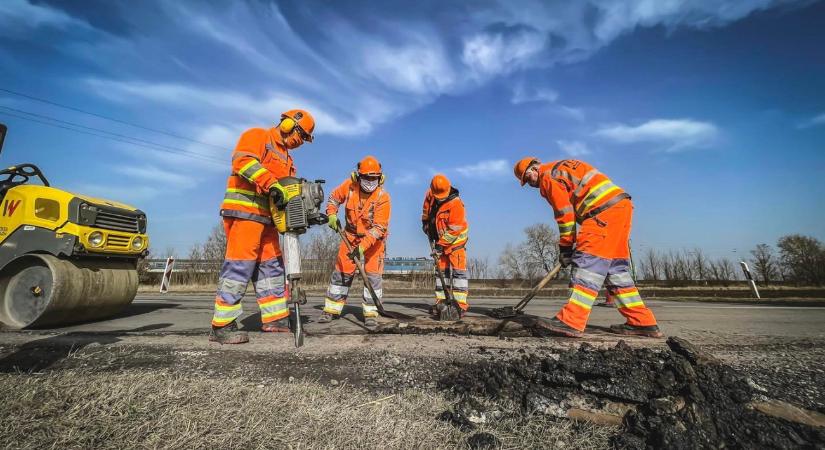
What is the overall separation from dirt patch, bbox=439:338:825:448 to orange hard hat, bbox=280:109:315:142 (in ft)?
10.1

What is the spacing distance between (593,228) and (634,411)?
2.24m

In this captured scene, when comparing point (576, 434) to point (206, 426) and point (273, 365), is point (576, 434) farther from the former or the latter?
point (273, 365)

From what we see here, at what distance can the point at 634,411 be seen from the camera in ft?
6.70

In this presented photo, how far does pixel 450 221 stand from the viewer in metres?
6.07

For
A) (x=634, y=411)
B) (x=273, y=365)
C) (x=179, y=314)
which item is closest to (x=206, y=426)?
(x=273, y=365)

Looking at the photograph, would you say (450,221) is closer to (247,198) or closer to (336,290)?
(336,290)

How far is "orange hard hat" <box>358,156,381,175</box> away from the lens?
5.50m

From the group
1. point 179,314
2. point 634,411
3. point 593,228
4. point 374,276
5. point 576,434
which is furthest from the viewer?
point 179,314

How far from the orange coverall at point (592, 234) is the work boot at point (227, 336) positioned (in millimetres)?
3004

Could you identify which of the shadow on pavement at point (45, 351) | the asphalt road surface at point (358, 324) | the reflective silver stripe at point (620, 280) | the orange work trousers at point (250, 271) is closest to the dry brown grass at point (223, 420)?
the shadow on pavement at point (45, 351)

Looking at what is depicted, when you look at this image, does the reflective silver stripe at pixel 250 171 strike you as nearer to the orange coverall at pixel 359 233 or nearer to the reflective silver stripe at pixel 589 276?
the orange coverall at pixel 359 233

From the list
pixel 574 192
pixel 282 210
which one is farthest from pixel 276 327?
pixel 574 192

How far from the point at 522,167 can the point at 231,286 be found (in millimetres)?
3535

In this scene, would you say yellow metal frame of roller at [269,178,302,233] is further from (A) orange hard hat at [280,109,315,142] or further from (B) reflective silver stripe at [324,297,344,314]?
(B) reflective silver stripe at [324,297,344,314]
